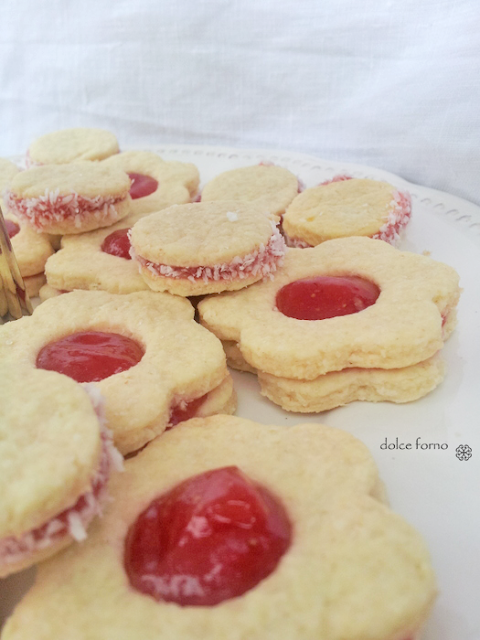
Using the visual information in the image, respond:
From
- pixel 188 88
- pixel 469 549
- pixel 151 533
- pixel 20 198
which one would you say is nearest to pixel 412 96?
pixel 188 88

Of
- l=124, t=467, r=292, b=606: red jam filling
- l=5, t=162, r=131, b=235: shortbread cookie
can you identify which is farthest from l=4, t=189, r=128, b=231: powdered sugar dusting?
l=124, t=467, r=292, b=606: red jam filling

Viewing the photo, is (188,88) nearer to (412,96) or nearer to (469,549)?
(412,96)

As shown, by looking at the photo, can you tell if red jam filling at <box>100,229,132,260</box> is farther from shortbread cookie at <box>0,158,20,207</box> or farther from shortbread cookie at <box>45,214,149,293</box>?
shortbread cookie at <box>0,158,20,207</box>

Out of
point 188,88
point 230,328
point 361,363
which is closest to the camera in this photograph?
point 361,363

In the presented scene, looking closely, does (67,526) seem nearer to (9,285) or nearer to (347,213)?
(9,285)

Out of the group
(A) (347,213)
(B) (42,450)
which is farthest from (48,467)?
(A) (347,213)

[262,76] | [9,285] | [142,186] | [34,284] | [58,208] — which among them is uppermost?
[262,76]

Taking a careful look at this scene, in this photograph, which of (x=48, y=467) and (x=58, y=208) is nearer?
(x=48, y=467)
